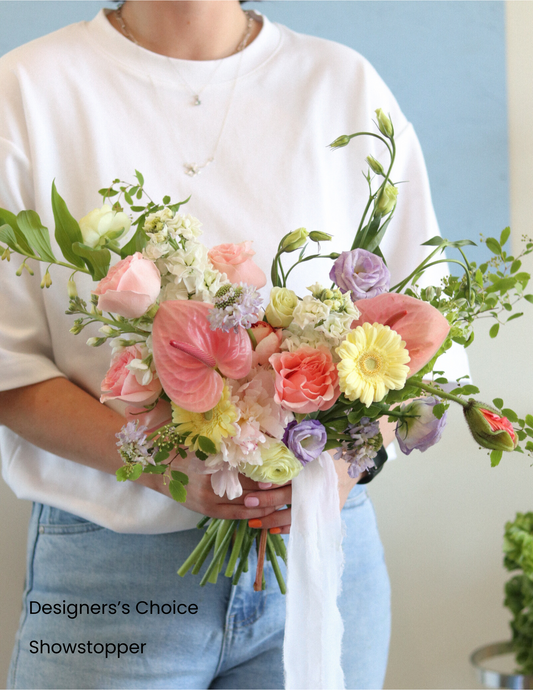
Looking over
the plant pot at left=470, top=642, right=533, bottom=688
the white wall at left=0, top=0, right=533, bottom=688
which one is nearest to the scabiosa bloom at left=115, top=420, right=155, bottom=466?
the white wall at left=0, top=0, right=533, bottom=688

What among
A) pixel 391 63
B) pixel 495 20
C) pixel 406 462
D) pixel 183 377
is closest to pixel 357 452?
pixel 183 377

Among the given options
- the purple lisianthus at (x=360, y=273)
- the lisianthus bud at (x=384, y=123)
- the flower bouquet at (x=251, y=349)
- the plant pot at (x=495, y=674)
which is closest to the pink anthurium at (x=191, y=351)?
the flower bouquet at (x=251, y=349)

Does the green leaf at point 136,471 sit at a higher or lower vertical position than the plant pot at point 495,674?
higher

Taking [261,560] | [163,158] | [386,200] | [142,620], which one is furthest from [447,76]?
[142,620]

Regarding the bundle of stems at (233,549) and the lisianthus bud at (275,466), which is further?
the bundle of stems at (233,549)

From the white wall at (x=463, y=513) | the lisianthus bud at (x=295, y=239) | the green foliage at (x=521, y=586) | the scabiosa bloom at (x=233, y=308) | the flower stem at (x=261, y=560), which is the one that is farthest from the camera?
the white wall at (x=463, y=513)

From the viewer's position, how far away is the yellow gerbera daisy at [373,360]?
1.68 ft

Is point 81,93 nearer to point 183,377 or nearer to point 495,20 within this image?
point 183,377

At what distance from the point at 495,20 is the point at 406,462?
0.86m

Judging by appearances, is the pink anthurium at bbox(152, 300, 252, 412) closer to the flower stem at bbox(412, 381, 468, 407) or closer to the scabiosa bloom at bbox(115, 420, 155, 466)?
the scabiosa bloom at bbox(115, 420, 155, 466)

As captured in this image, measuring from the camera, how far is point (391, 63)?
3.87ft

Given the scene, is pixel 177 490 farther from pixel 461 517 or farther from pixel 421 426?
pixel 461 517

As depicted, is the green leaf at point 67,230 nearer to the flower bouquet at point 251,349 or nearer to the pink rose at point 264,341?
the flower bouquet at point 251,349

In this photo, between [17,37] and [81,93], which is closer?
[81,93]
